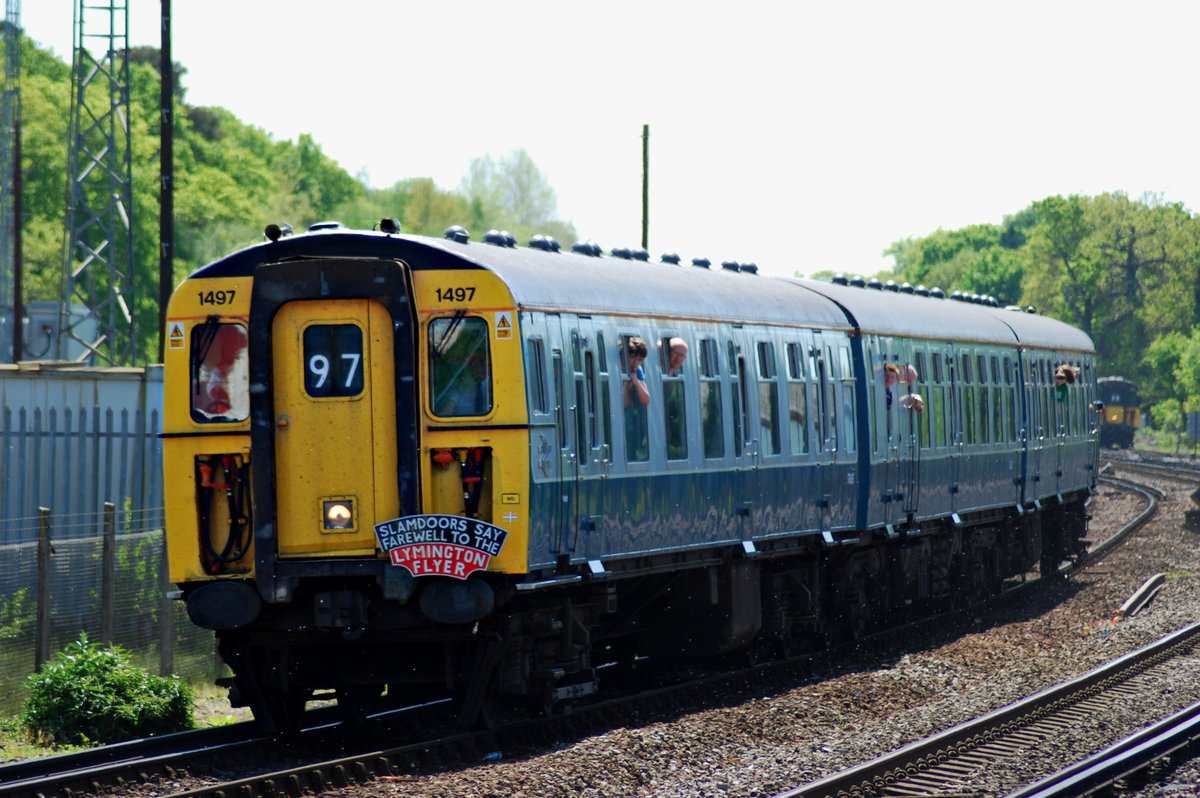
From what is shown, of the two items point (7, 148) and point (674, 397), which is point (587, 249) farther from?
point (7, 148)

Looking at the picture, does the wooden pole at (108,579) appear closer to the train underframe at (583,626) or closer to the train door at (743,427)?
the train underframe at (583,626)

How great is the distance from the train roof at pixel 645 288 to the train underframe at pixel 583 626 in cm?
204

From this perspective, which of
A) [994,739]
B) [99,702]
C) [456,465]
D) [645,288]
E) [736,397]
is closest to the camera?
[456,465]

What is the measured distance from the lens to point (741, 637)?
16469 mm

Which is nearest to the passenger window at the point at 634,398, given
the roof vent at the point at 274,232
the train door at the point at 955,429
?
the roof vent at the point at 274,232

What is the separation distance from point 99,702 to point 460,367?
11.8 feet

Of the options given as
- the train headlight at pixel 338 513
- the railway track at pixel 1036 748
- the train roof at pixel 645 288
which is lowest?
the railway track at pixel 1036 748

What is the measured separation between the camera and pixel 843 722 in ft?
46.4

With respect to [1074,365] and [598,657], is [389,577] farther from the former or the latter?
[1074,365]

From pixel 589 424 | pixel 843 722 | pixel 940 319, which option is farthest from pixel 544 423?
pixel 940 319

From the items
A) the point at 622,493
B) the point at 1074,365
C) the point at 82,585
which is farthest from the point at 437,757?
the point at 1074,365

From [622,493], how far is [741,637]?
10.4 feet

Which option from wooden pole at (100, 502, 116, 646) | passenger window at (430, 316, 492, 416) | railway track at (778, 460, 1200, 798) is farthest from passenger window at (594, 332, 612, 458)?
wooden pole at (100, 502, 116, 646)

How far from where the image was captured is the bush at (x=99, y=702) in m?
13.0
